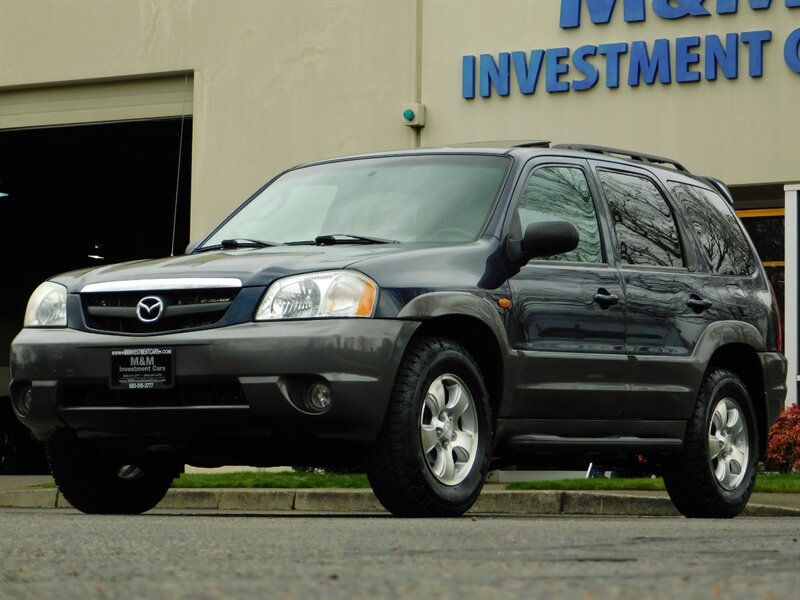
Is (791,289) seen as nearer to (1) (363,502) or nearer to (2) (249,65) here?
(1) (363,502)

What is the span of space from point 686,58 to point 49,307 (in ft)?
33.0

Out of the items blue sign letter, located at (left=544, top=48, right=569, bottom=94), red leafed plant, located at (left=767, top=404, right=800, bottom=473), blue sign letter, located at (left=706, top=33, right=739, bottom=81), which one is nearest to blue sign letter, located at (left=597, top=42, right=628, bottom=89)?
blue sign letter, located at (left=544, top=48, right=569, bottom=94)

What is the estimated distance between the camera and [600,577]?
436 centimetres

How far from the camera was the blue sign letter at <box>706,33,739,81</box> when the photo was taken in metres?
16.3

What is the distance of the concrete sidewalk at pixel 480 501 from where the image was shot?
10969 mm

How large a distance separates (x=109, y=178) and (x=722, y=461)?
20.2 m

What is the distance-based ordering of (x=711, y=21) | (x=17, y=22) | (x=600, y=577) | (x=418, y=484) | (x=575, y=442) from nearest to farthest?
(x=600, y=577) < (x=418, y=484) < (x=575, y=442) < (x=711, y=21) < (x=17, y=22)

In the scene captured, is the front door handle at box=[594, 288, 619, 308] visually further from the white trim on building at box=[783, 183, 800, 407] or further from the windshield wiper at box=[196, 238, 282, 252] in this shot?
the white trim on building at box=[783, 183, 800, 407]

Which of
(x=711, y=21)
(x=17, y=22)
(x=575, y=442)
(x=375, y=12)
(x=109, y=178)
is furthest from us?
(x=109, y=178)

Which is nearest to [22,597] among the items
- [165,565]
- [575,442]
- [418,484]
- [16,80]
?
[165,565]

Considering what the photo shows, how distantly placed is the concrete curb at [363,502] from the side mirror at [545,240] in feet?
10.8

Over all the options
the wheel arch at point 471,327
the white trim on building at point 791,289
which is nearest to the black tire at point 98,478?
the wheel arch at point 471,327

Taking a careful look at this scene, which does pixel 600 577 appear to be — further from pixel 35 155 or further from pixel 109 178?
pixel 109 178

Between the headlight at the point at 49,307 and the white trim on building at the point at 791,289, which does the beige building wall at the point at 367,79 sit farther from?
the headlight at the point at 49,307
